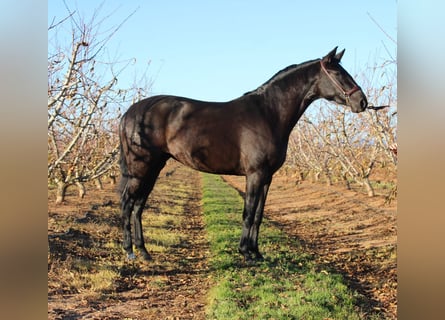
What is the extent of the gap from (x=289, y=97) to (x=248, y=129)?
487 mm

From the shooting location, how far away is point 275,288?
12.0 feet

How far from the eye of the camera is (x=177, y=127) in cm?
412

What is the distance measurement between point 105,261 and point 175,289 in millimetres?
1156

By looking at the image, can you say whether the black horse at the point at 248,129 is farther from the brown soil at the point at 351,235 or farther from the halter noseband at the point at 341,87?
the brown soil at the point at 351,235

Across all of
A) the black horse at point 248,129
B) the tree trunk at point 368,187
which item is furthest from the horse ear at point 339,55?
the tree trunk at point 368,187

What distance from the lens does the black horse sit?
3.75 m

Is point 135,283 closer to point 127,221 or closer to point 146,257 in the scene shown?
point 146,257

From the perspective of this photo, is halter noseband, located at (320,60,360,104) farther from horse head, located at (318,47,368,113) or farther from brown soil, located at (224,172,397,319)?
brown soil, located at (224,172,397,319)

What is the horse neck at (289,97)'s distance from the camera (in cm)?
377

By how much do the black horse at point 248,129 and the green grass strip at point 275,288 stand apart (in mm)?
265
